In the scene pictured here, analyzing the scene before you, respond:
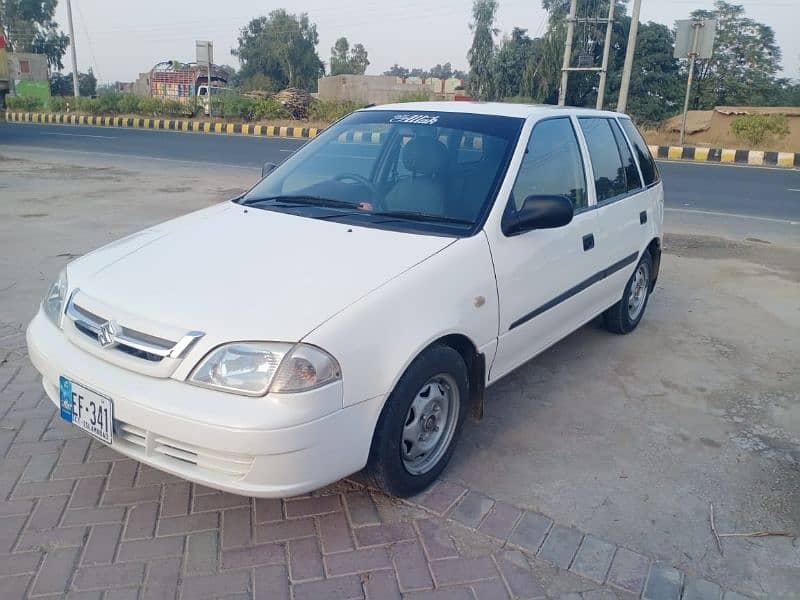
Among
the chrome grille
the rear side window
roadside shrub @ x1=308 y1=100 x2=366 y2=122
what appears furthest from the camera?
roadside shrub @ x1=308 y1=100 x2=366 y2=122

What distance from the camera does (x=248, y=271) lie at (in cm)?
290

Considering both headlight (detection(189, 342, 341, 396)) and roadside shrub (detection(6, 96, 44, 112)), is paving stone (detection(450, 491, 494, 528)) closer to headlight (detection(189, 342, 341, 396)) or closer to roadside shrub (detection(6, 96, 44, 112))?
headlight (detection(189, 342, 341, 396))

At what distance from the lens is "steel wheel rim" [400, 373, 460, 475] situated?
298cm

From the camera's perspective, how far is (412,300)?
278 centimetres

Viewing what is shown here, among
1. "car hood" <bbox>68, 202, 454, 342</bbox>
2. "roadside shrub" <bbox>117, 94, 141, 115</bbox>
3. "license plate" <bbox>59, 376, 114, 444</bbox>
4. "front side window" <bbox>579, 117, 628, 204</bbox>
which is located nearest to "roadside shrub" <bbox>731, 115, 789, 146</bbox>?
"front side window" <bbox>579, 117, 628, 204</bbox>

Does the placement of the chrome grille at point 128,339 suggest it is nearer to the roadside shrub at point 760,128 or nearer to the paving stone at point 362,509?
the paving stone at point 362,509

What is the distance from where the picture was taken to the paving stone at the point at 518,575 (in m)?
2.53

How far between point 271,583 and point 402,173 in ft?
7.01

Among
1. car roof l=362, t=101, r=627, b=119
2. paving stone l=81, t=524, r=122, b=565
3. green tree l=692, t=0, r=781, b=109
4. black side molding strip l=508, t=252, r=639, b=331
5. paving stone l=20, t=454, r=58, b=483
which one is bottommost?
paving stone l=81, t=524, r=122, b=565

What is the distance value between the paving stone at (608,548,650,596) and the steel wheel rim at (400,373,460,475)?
0.87 m

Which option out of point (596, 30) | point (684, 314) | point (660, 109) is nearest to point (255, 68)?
point (596, 30)

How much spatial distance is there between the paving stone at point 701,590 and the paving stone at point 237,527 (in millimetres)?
1673

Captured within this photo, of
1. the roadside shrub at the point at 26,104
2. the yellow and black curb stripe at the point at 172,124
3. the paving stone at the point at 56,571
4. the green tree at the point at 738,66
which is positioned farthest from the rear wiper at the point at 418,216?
the roadside shrub at the point at 26,104

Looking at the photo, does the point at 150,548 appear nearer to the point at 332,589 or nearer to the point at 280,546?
the point at 280,546
